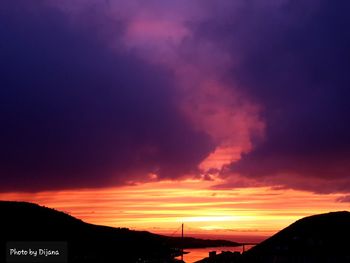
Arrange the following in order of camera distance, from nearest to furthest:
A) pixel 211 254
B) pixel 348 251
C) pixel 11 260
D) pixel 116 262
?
1. pixel 348 251
2. pixel 11 260
3. pixel 211 254
4. pixel 116 262

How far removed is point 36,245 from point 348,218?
231 ft

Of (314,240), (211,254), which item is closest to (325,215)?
(314,240)

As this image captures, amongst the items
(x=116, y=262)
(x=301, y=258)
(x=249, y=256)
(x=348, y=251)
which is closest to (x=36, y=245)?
(x=249, y=256)

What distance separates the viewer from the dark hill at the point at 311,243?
104m

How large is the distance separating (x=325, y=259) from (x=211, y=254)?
203ft

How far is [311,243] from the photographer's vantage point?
10656 cm

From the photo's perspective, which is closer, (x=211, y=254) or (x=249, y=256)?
(x=249, y=256)

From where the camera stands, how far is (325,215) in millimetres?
121312

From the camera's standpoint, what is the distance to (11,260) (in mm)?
116438

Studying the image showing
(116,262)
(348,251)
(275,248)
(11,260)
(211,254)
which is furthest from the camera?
(116,262)

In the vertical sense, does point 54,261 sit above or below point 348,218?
below

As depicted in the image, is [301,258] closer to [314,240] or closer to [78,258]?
[314,240]

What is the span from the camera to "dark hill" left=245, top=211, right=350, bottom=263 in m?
104

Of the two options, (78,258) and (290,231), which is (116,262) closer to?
(78,258)
